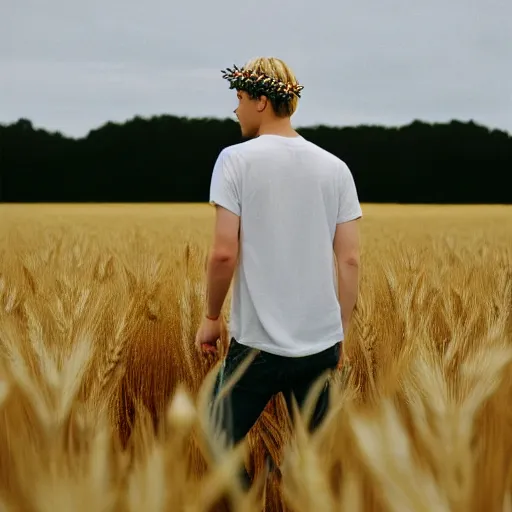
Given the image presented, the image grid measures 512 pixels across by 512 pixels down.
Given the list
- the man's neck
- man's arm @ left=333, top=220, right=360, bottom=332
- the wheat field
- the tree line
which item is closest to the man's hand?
the wheat field

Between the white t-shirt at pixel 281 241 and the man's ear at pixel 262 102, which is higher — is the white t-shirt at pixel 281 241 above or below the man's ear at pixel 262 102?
below

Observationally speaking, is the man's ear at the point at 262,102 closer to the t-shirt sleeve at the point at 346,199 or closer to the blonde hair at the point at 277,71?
the blonde hair at the point at 277,71

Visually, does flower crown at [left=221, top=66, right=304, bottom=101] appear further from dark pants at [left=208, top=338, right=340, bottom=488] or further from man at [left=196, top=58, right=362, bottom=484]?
dark pants at [left=208, top=338, right=340, bottom=488]

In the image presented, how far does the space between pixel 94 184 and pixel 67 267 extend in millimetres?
13446

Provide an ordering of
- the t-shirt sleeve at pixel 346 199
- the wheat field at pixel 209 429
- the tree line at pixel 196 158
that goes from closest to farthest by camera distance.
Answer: the wheat field at pixel 209 429, the t-shirt sleeve at pixel 346 199, the tree line at pixel 196 158

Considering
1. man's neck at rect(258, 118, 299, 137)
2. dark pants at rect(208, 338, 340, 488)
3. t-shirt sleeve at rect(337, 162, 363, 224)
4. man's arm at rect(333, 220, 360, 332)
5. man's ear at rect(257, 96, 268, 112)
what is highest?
man's ear at rect(257, 96, 268, 112)

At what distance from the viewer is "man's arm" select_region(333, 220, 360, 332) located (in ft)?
4.63

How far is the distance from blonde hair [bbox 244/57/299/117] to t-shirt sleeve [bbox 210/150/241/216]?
5.4 inches

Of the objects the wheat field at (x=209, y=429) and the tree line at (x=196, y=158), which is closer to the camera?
the wheat field at (x=209, y=429)

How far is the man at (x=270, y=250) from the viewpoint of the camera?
1289 mm

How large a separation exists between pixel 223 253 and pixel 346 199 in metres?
0.29

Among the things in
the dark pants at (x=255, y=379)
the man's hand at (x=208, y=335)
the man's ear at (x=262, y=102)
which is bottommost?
the dark pants at (x=255, y=379)

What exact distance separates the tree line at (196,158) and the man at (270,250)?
11416 millimetres

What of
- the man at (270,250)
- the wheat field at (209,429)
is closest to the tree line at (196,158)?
the wheat field at (209,429)
